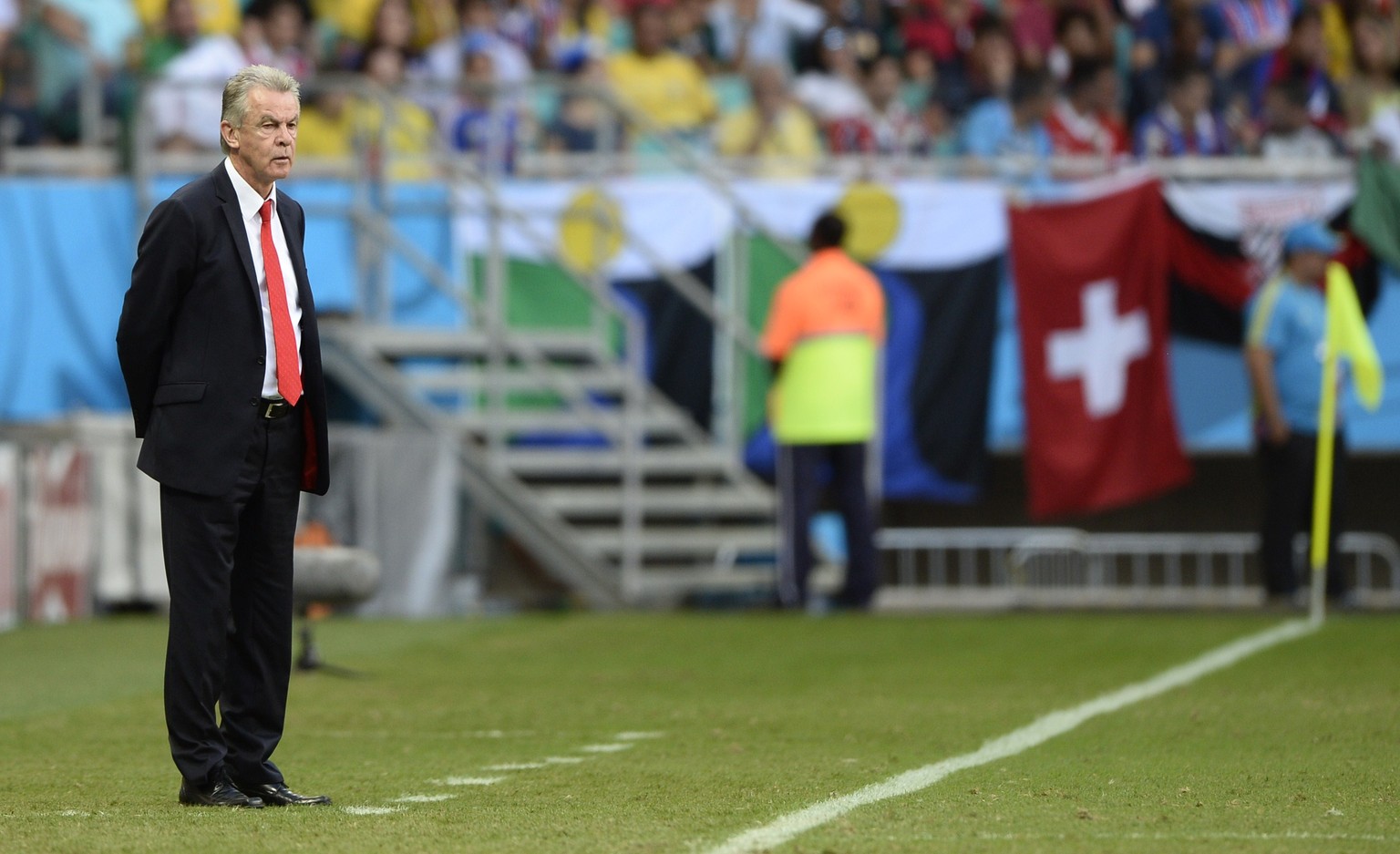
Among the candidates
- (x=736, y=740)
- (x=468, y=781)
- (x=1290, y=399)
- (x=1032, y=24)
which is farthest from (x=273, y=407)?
(x=1032, y=24)

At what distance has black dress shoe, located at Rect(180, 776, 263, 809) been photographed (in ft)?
20.1

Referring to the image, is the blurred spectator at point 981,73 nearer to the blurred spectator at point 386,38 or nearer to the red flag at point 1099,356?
the red flag at point 1099,356

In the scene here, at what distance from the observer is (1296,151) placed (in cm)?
1705

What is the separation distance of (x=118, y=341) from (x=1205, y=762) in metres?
3.30

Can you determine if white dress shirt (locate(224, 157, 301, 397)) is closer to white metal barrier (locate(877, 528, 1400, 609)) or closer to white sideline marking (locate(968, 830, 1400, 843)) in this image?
white sideline marking (locate(968, 830, 1400, 843))

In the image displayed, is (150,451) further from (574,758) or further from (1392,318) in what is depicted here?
(1392,318)

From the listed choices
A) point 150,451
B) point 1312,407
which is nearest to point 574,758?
point 150,451

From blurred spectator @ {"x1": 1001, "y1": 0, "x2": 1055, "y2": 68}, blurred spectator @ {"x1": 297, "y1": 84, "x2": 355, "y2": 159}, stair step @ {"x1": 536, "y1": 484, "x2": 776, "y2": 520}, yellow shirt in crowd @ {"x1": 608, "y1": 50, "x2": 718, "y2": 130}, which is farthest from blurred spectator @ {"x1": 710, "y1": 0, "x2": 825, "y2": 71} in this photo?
stair step @ {"x1": 536, "y1": 484, "x2": 776, "y2": 520}

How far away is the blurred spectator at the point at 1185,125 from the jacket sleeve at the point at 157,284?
12100mm

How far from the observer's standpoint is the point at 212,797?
6.15 meters

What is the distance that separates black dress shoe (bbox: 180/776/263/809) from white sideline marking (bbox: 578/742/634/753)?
5.41 feet

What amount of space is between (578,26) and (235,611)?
1384cm

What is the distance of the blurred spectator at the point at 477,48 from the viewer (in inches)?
739

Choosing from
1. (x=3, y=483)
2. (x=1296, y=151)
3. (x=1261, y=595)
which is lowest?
(x=1261, y=595)
